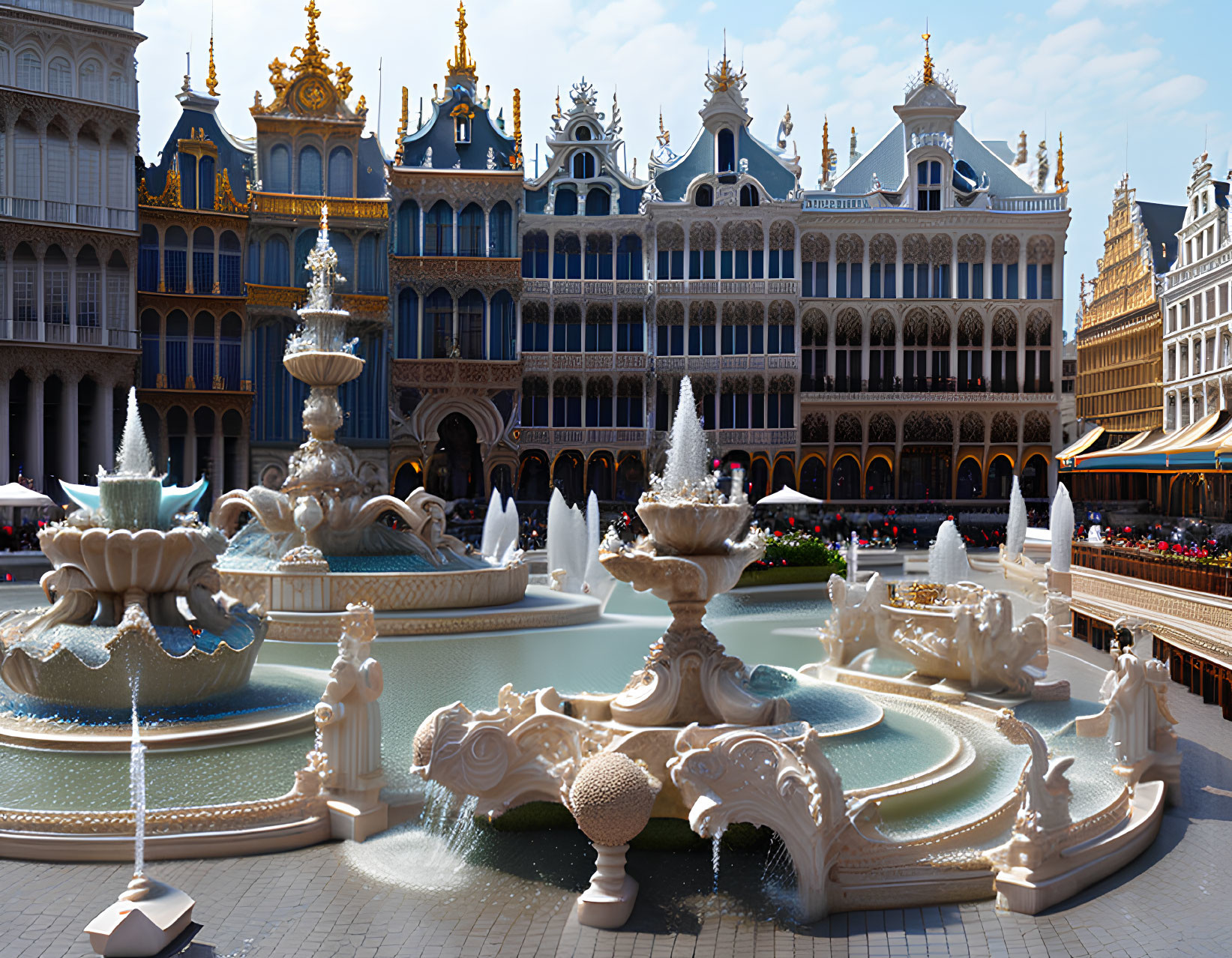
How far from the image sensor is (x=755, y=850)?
7.36 metres

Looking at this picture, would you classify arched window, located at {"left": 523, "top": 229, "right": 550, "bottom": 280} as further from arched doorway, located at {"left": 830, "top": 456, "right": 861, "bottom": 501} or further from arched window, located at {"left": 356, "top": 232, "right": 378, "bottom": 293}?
arched doorway, located at {"left": 830, "top": 456, "right": 861, "bottom": 501}

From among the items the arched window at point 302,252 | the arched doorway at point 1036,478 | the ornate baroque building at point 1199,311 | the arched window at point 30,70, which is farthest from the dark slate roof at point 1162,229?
the arched window at point 30,70

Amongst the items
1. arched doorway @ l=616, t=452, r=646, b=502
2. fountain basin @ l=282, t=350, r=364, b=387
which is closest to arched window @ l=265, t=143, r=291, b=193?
arched doorway @ l=616, t=452, r=646, b=502

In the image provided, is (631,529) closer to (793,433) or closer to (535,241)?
(793,433)

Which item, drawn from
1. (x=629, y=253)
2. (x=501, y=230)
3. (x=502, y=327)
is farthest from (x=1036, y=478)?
(x=501, y=230)

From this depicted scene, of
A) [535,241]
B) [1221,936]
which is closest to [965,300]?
[535,241]

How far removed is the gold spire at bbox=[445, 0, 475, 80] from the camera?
44656mm

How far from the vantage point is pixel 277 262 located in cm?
4106

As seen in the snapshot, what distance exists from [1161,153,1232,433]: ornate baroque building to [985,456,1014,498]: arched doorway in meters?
6.48

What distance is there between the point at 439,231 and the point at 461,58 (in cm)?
786

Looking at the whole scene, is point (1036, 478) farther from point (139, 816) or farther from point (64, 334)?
point (139, 816)

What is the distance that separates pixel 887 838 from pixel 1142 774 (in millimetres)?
3263

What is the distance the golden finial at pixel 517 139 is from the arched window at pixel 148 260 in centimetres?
1394

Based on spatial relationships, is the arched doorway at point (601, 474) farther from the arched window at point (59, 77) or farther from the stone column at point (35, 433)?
the arched window at point (59, 77)
